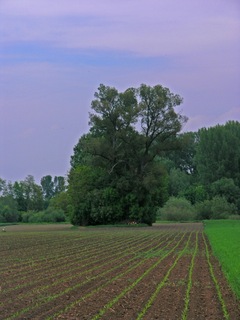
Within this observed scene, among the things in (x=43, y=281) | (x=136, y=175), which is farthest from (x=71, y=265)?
(x=136, y=175)

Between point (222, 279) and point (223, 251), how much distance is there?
9.20 meters

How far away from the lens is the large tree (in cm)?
6594

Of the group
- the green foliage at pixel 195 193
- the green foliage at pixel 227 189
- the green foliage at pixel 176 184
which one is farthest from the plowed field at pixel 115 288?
the green foliage at pixel 176 184

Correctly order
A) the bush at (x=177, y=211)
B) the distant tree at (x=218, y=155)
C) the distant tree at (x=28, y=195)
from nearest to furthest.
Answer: the bush at (x=177, y=211)
the distant tree at (x=218, y=155)
the distant tree at (x=28, y=195)

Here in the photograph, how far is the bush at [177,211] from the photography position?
289 ft

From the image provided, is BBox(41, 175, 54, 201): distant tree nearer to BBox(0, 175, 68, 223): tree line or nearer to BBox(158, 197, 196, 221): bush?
BBox(0, 175, 68, 223): tree line

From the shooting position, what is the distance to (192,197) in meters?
104

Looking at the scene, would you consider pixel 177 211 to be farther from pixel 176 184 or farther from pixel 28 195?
pixel 28 195

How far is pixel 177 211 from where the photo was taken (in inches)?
3509

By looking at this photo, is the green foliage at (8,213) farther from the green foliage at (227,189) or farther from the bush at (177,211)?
the green foliage at (227,189)

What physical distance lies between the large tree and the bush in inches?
796

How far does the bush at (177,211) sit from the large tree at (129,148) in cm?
2021

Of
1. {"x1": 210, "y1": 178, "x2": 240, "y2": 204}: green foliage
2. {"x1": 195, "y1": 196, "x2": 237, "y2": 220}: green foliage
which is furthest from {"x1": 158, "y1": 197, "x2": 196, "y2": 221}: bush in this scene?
{"x1": 210, "y1": 178, "x2": 240, "y2": 204}: green foliage

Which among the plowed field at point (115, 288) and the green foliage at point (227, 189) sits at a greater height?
the green foliage at point (227, 189)
